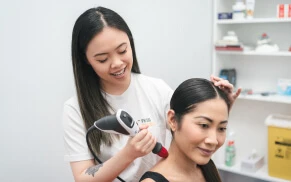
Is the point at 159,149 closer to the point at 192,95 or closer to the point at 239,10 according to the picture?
the point at 192,95

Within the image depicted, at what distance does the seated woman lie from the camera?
3.27 feet

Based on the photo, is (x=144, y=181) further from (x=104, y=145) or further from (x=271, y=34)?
(x=271, y=34)

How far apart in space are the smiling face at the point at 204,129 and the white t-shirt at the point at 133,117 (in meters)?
0.26

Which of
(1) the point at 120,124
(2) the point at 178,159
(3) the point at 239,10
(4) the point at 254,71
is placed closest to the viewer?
(1) the point at 120,124

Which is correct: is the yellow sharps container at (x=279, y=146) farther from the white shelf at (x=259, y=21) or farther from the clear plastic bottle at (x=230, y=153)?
the white shelf at (x=259, y=21)

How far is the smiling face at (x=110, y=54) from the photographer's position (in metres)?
1.05

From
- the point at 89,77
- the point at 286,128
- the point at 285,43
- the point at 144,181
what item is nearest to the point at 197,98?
the point at 144,181

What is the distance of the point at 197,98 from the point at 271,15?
1.72 metres

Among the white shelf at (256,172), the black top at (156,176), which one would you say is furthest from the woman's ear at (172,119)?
the white shelf at (256,172)

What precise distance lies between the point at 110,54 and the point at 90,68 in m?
0.19

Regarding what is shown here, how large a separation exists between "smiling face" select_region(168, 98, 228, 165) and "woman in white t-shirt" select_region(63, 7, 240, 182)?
10 centimetres

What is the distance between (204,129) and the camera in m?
1.00

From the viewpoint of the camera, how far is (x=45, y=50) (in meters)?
1.45

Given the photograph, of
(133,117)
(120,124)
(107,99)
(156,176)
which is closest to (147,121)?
(133,117)
